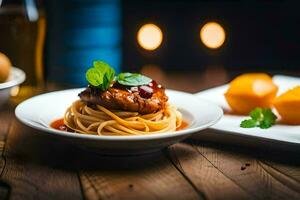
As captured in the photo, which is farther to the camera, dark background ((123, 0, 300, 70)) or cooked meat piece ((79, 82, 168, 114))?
dark background ((123, 0, 300, 70))

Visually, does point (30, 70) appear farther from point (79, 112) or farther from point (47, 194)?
point (47, 194)

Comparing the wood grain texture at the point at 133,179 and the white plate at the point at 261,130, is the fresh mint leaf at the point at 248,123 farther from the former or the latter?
the wood grain texture at the point at 133,179

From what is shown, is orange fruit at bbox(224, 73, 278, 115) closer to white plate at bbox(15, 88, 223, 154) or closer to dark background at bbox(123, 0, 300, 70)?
white plate at bbox(15, 88, 223, 154)

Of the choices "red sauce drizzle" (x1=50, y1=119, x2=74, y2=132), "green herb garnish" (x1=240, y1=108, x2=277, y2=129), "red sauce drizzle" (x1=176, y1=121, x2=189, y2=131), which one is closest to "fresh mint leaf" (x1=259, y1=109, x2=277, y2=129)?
"green herb garnish" (x1=240, y1=108, x2=277, y2=129)

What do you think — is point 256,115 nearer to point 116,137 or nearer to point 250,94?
point 250,94

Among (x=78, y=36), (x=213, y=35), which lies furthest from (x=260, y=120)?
(x=213, y=35)

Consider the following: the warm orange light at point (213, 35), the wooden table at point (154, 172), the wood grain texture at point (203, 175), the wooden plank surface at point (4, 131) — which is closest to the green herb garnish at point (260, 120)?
Result: the wooden table at point (154, 172)
